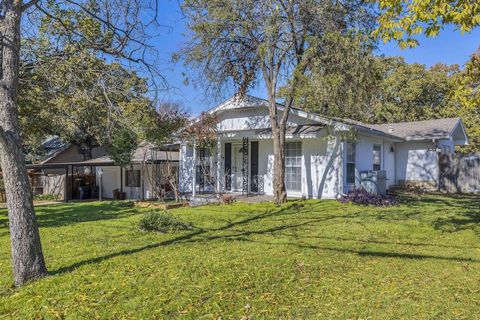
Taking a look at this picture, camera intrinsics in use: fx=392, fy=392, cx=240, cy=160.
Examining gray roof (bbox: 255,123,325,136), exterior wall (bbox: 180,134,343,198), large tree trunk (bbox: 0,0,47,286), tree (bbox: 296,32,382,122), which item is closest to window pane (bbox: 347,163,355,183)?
exterior wall (bbox: 180,134,343,198)

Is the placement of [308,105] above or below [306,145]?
above

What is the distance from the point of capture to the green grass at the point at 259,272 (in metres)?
4.26

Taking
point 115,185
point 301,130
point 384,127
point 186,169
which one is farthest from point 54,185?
point 384,127

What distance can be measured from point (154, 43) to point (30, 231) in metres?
3.80

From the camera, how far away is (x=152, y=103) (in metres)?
7.83

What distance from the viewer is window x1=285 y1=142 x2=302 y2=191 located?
51.0 feet

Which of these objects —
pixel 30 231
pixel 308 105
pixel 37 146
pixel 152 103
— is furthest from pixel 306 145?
pixel 37 146

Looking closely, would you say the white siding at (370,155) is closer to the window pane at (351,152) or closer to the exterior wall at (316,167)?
the window pane at (351,152)

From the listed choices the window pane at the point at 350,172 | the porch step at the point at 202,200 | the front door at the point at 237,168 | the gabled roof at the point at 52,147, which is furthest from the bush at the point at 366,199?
the gabled roof at the point at 52,147

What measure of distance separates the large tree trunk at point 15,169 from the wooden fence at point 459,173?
61.4 feet

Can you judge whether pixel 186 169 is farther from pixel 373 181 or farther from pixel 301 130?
pixel 373 181

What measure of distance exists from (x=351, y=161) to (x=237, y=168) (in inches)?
189

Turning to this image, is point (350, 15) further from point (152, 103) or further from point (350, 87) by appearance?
point (152, 103)

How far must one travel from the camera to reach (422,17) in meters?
5.45
